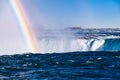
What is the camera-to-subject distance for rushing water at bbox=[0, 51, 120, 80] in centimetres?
7469

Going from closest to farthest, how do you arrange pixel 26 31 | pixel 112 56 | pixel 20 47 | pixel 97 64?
pixel 97 64, pixel 112 56, pixel 26 31, pixel 20 47

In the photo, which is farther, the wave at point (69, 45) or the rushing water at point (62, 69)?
the wave at point (69, 45)

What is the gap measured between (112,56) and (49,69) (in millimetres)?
28298

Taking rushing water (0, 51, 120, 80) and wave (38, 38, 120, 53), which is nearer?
rushing water (0, 51, 120, 80)

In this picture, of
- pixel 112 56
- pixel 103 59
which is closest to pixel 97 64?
pixel 103 59

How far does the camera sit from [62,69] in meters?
85.7

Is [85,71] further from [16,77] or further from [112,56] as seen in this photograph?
[112,56]

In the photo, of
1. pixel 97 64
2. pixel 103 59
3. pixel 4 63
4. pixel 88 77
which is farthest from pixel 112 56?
pixel 88 77

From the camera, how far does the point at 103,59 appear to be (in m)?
104

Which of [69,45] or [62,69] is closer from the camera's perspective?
[62,69]

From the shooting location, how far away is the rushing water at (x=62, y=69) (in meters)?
74.7

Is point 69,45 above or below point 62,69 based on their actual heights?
below

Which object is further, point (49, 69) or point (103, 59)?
point (103, 59)

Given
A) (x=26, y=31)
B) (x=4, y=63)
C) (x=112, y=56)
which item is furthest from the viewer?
(x=26, y=31)
